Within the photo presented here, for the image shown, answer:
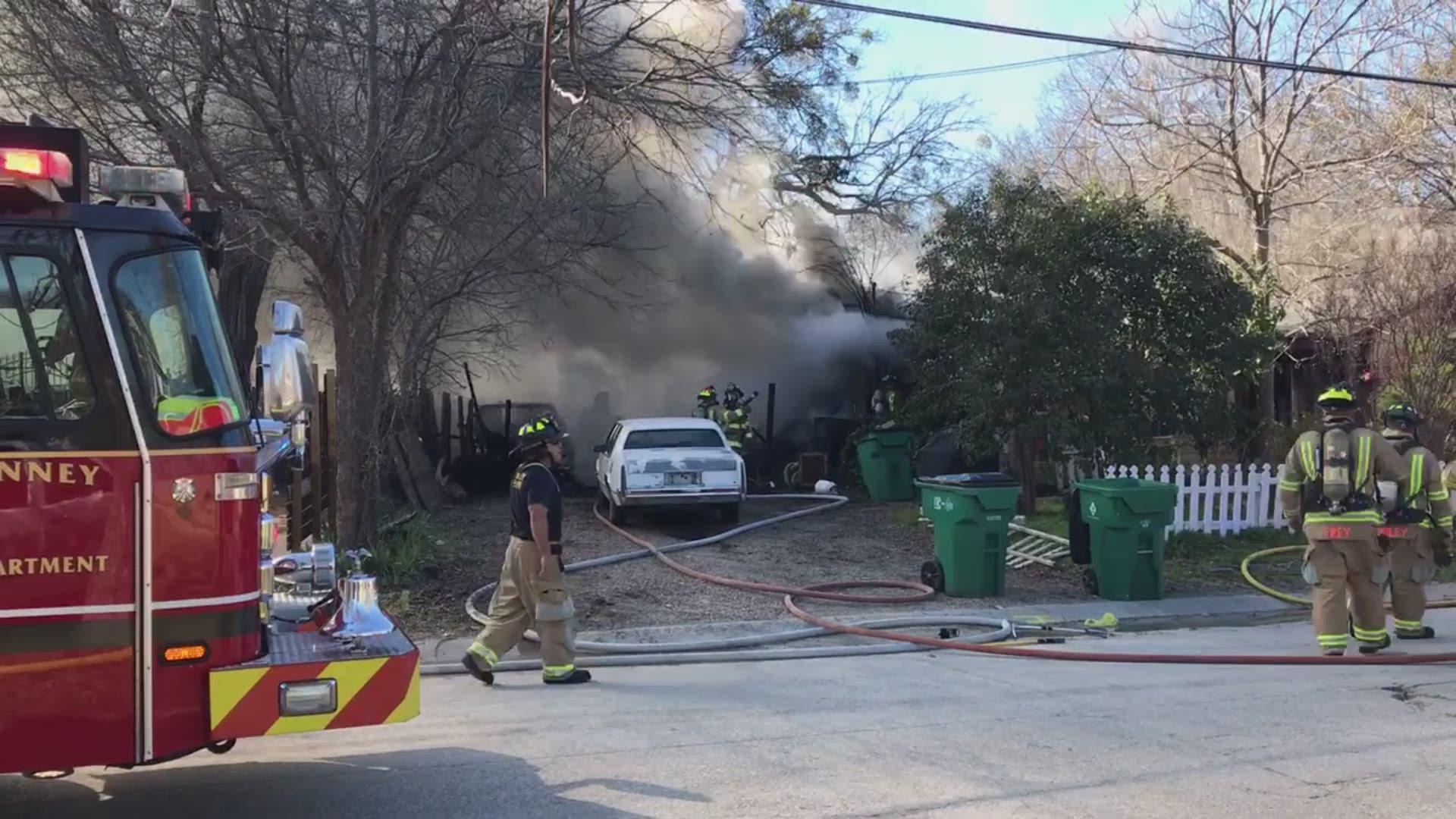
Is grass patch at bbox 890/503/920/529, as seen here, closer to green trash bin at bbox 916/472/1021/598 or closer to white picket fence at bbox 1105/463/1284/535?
white picket fence at bbox 1105/463/1284/535

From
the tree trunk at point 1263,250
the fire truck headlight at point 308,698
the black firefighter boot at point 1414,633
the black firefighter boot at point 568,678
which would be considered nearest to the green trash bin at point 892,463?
the tree trunk at point 1263,250

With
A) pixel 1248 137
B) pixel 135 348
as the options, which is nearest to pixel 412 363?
pixel 135 348

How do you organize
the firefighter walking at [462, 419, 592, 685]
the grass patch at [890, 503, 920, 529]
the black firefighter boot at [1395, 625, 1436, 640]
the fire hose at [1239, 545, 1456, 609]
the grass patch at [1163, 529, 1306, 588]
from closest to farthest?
the firefighter walking at [462, 419, 592, 685] < the black firefighter boot at [1395, 625, 1436, 640] < the fire hose at [1239, 545, 1456, 609] < the grass patch at [1163, 529, 1306, 588] < the grass patch at [890, 503, 920, 529]

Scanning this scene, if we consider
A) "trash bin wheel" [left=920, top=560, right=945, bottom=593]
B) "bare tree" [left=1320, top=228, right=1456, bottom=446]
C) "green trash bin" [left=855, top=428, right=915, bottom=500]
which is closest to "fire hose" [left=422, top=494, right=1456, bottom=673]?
"trash bin wheel" [left=920, top=560, right=945, bottom=593]

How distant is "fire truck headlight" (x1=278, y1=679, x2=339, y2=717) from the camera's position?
156 inches

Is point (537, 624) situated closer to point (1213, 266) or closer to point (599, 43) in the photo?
point (599, 43)

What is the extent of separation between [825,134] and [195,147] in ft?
26.8

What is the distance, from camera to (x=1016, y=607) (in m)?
9.62

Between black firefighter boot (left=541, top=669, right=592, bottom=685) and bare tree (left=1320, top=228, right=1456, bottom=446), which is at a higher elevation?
bare tree (left=1320, top=228, right=1456, bottom=446)

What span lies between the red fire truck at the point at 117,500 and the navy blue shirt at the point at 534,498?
2836mm

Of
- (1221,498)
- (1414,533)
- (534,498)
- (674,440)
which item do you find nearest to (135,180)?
(534,498)

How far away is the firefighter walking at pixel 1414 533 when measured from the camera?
8.11 m

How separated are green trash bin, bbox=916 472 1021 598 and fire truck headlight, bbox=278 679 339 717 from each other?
6.67 meters

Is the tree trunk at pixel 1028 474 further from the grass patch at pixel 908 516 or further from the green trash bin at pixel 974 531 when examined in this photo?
the green trash bin at pixel 974 531
